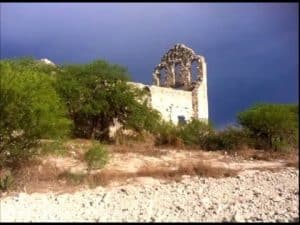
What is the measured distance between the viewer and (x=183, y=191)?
37.1 ft

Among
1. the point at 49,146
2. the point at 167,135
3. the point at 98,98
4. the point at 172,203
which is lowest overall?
the point at 172,203

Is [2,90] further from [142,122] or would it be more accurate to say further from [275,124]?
[275,124]

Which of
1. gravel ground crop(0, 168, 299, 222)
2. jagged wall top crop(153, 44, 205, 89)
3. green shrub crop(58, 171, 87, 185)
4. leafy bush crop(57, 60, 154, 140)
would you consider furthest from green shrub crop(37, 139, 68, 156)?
jagged wall top crop(153, 44, 205, 89)

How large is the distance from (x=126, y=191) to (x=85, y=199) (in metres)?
1.09

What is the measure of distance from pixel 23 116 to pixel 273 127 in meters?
12.0

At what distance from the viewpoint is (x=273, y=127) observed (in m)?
22.0

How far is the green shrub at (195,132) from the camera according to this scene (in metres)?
22.5

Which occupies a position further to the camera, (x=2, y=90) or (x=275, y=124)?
(x=275, y=124)

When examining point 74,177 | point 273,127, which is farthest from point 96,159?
point 273,127

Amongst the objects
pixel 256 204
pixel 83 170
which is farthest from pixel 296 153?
pixel 256 204

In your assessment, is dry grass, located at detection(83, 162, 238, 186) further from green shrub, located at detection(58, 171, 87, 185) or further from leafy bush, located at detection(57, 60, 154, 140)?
leafy bush, located at detection(57, 60, 154, 140)

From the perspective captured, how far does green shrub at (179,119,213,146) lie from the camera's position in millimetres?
22484

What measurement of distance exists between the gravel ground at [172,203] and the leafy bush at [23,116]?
229 cm

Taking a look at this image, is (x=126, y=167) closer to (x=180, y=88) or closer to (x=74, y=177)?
(x=74, y=177)
